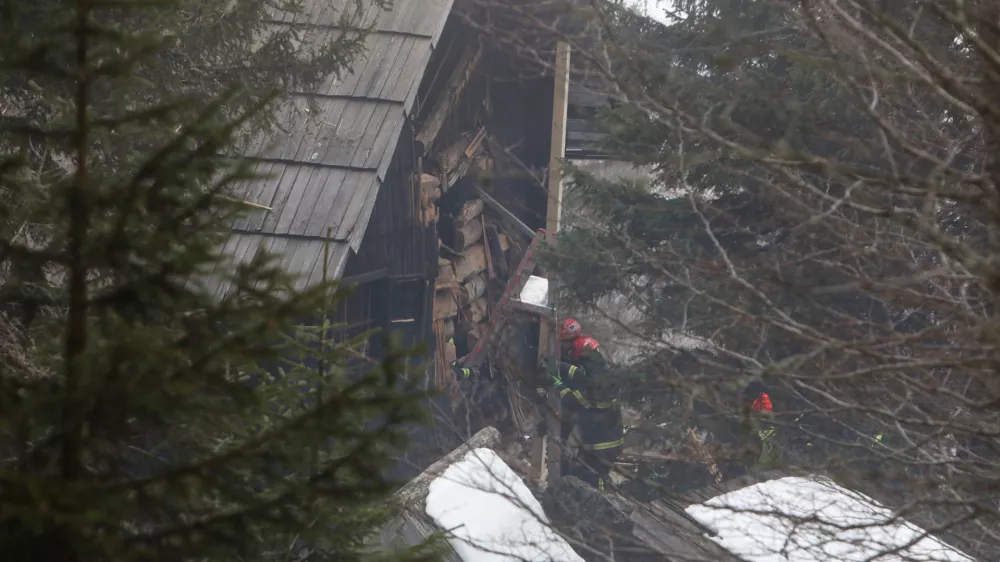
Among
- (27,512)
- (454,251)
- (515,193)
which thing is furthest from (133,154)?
(515,193)

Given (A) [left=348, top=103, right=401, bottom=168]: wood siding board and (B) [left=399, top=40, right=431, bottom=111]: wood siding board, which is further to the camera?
(B) [left=399, top=40, right=431, bottom=111]: wood siding board

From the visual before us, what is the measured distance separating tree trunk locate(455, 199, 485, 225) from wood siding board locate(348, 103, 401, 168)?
349cm

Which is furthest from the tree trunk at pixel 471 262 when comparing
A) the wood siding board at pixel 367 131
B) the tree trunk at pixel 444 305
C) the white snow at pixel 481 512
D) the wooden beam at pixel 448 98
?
the white snow at pixel 481 512

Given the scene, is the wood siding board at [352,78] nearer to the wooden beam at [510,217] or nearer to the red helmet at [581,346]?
the wooden beam at [510,217]

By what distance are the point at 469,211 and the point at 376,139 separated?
3822mm

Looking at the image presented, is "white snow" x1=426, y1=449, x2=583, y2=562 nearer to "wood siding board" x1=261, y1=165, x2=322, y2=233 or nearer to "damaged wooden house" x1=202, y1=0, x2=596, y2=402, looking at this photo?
"damaged wooden house" x1=202, y1=0, x2=596, y2=402

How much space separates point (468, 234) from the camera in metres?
10.9

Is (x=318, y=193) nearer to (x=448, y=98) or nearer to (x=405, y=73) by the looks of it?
(x=405, y=73)

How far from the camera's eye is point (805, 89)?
6.62m

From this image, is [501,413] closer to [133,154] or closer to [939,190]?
[133,154]

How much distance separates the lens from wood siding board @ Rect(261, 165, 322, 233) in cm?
672

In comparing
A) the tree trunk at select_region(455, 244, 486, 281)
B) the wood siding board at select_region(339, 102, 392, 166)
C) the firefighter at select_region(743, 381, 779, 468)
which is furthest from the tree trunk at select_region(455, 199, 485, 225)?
the firefighter at select_region(743, 381, 779, 468)

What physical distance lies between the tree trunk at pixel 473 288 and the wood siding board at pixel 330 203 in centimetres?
412

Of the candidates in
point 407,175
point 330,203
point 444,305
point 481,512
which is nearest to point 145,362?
point 481,512
